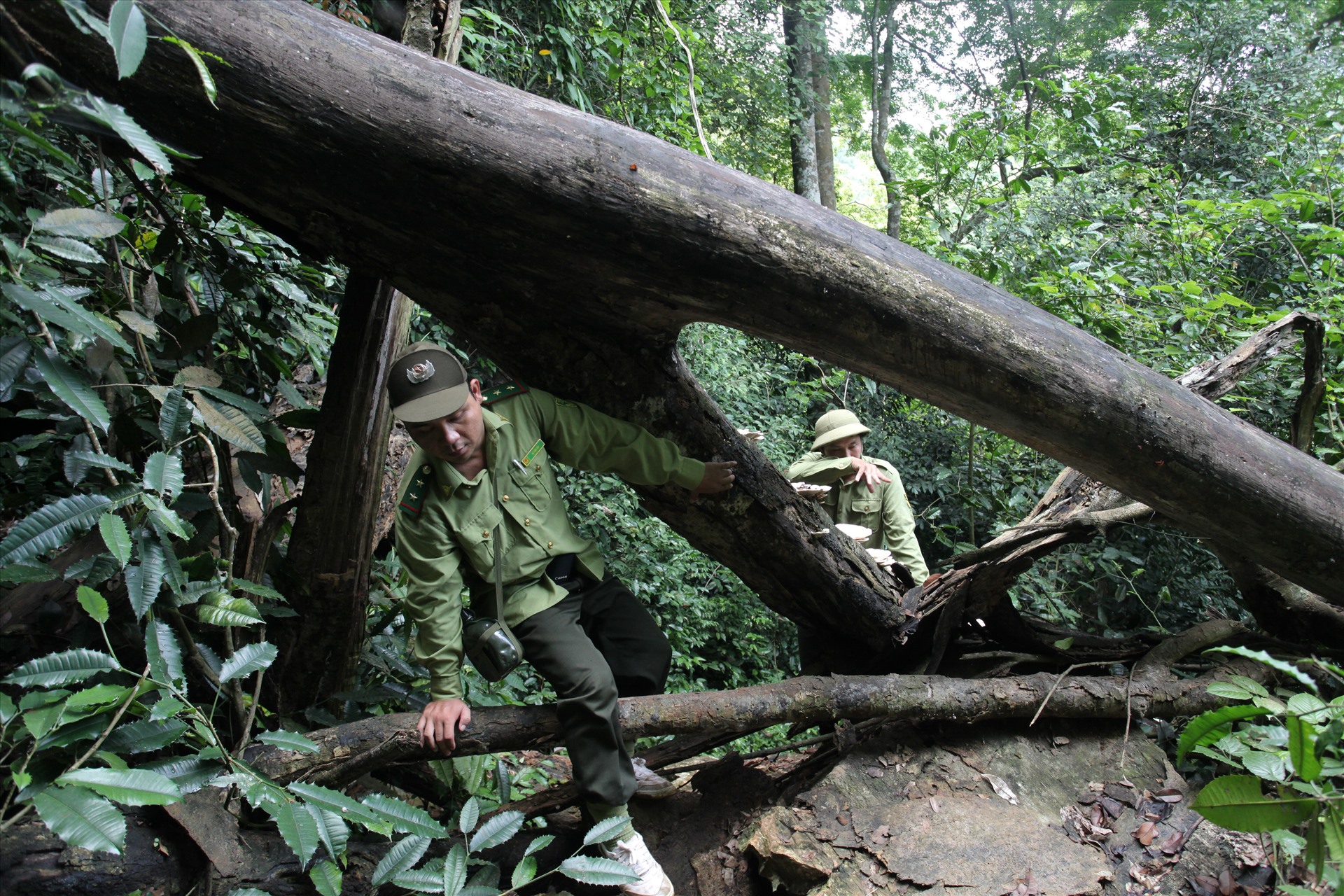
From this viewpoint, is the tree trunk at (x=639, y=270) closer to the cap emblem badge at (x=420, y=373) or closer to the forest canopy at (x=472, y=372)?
the forest canopy at (x=472, y=372)

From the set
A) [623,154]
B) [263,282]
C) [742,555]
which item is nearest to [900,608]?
[742,555]

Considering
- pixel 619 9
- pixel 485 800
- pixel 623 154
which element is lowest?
pixel 485 800

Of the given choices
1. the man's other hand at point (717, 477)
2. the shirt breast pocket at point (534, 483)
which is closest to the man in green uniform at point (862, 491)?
the man's other hand at point (717, 477)

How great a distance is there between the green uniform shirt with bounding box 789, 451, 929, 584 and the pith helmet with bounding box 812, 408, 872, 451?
0.13m

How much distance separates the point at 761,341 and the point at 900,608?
662cm

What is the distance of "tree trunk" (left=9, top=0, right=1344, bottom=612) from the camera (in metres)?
2.34

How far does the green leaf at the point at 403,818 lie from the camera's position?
2.34 metres

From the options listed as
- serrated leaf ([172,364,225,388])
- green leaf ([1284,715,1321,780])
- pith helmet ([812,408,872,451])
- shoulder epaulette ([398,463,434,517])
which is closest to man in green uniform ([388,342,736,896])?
shoulder epaulette ([398,463,434,517])

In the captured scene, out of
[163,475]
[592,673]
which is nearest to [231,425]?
[163,475]

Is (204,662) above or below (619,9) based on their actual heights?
below

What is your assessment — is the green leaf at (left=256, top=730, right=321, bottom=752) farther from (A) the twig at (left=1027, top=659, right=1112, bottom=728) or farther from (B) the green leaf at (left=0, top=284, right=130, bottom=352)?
(A) the twig at (left=1027, top=659, right=1112, bottom=728)

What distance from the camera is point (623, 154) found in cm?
258

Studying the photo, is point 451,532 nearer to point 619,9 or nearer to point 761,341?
point 619,9

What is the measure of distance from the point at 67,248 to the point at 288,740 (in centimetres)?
141
